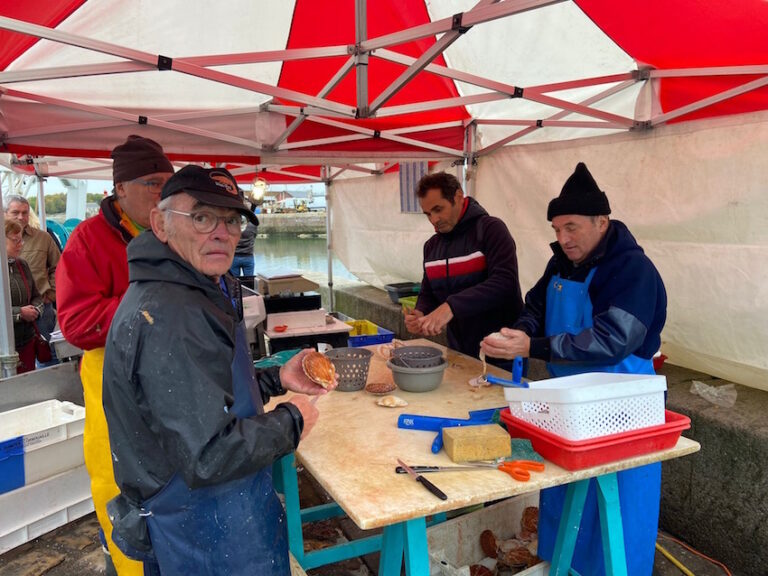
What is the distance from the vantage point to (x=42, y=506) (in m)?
3.28

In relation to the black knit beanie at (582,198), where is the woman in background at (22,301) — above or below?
below

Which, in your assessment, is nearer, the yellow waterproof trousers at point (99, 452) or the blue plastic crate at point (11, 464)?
the yellow waterproof trousers at point (99, 452)

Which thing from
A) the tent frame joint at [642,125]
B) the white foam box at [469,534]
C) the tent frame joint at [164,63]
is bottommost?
the white foam box at [469,534]

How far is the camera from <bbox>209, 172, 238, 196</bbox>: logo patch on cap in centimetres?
152

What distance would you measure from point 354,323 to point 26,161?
3995mm

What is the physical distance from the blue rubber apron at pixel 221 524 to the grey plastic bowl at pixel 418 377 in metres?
0.86

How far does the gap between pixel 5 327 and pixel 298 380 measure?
2839 mm

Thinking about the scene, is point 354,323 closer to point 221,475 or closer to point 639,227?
point 639,227

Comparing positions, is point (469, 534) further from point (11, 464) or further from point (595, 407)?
point (11, 464)

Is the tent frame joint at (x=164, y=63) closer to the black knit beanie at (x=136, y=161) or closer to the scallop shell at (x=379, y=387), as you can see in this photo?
the black knit beanie at (x=136, y=161)

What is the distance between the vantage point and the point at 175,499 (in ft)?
4.76

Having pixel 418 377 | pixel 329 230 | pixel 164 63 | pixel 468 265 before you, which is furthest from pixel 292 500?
pixel 329 230

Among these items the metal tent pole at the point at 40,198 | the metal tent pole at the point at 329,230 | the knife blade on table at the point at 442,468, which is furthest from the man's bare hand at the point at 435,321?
the metal tent pole at the point at 40,198

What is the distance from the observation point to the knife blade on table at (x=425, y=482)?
1436 mm
